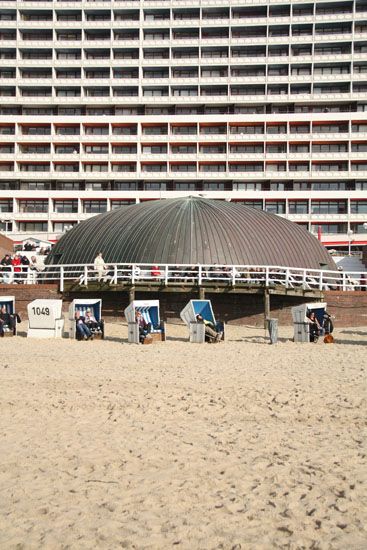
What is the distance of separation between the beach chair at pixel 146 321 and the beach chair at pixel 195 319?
99 cm

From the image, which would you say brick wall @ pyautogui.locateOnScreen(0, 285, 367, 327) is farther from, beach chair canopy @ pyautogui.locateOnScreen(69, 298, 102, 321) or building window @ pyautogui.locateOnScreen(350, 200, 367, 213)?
building window @ pyautogui.locateOnScreen(350, 200, 367, 213)

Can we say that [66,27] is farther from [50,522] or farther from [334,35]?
[50,522]

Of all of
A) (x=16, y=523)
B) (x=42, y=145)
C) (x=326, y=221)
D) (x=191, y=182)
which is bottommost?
(x=16, y=523)

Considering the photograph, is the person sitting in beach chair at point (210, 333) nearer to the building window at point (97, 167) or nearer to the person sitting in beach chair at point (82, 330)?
the person sitting in beach chair at point (82, 330)

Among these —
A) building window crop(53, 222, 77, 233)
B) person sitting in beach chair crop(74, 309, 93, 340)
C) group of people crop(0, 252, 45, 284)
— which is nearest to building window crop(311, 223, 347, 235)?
building window crop(53, 222, 77, 233)

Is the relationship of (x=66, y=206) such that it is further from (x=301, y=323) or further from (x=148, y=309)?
(x=301, y=323)

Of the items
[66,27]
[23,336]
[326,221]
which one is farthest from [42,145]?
[23,336]

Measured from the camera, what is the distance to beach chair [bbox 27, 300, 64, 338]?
2238cm

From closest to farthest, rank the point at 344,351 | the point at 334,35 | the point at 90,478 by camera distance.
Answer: the point at 90,478 < the point at 344,351 < the point at 334,35

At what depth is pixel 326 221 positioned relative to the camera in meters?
74.1

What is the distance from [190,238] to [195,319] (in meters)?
9.73

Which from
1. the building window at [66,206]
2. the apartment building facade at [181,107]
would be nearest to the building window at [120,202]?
the apartment building facade at [181,107]

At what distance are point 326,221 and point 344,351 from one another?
57.1m

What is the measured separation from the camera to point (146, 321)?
2239 centimetres
